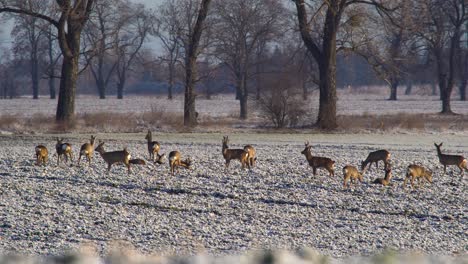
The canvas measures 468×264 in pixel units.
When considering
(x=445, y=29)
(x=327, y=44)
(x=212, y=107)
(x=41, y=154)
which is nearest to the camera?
Answer: (x=41, y=154)

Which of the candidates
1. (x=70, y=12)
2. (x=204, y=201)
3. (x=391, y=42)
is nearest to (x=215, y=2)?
(x=391, y=42)

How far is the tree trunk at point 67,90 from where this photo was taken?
43438 millimetres

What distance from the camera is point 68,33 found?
143ft

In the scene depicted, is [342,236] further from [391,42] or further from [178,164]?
[391,42]

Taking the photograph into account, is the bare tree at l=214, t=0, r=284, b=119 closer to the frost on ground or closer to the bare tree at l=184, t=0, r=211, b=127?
the bare tree at l=184, t=0, r=211, b=127

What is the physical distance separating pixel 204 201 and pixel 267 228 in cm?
336

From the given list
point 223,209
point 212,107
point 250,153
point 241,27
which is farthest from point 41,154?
point 212,107

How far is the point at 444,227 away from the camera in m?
15.1

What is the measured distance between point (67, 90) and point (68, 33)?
3026mm

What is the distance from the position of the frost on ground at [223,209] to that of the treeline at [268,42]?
53.9ft

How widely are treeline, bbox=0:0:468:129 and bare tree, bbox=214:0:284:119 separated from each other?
79 mm

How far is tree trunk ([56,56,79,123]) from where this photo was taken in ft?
143

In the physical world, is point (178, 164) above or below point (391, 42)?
below

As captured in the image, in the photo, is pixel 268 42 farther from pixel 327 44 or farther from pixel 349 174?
pixel 349 174
